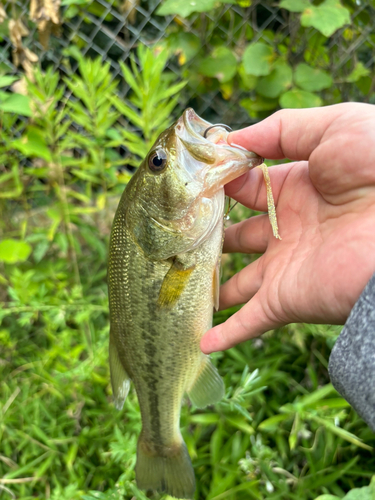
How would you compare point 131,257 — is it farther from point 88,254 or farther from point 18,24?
point 18,24

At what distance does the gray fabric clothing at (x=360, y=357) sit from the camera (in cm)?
91

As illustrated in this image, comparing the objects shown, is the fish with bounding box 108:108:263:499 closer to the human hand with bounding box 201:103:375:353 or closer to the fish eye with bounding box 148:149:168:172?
the fish eye with bounding box 148:149:168:172

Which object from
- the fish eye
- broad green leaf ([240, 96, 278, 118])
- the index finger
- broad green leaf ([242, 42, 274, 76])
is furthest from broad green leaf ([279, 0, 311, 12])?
the fish eye

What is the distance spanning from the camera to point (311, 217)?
4.16 ft

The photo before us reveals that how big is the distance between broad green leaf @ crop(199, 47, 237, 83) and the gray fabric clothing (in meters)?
1.83

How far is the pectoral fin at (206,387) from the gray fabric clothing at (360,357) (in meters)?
0.56

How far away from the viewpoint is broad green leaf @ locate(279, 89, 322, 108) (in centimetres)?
204

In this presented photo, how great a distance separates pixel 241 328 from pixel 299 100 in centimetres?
145

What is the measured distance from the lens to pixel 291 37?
2.28 meters

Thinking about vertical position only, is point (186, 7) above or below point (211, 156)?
above

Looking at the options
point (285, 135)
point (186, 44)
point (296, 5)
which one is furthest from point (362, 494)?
point (186, 44)

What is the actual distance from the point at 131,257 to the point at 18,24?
2.06 metres

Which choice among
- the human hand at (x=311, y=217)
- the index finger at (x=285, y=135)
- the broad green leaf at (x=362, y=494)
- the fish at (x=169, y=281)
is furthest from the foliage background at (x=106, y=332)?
the index finger at (x=285, y=135)

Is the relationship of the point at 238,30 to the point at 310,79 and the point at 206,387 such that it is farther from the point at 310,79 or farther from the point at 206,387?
the point at 206,387
